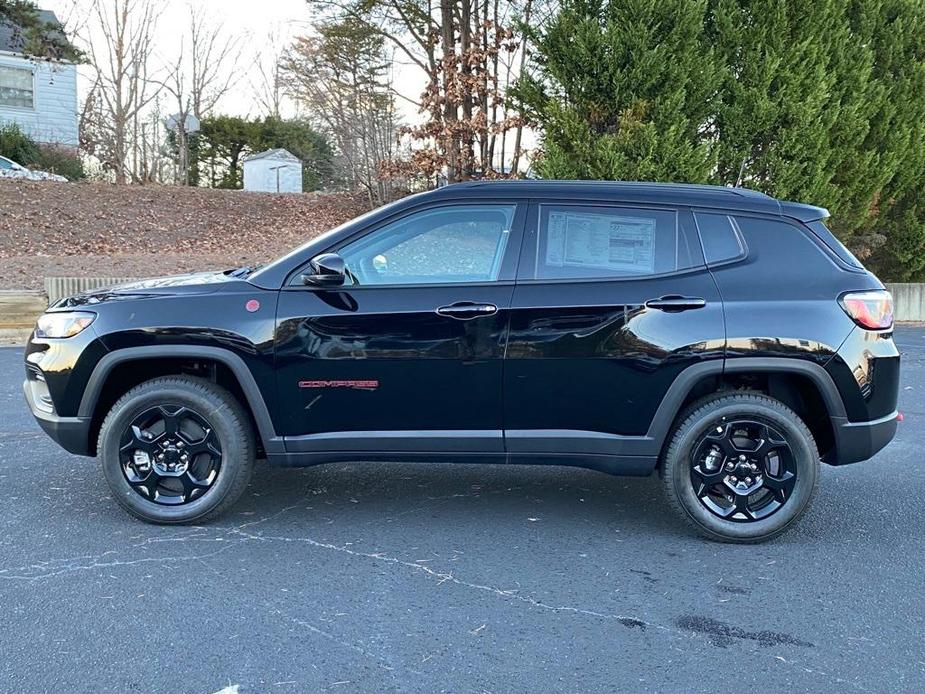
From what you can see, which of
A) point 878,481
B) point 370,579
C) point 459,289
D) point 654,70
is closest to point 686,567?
point 370,579

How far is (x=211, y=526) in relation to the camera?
4.26 m

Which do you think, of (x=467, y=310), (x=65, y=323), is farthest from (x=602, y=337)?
(x=65, y=323)

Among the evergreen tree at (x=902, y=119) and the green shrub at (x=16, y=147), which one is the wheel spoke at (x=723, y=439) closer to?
the evergreen tree at (x=902, y=119)

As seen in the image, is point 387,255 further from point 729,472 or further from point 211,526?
point 729,472

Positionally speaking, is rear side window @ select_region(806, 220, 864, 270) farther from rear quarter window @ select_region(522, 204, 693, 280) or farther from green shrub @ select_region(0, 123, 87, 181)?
green shrub @ select_region(0, 123, 87, 181)

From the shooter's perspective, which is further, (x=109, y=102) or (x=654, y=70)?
(x=109, y=102)

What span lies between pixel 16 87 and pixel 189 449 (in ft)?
96.1

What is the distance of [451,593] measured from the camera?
3.51 meters

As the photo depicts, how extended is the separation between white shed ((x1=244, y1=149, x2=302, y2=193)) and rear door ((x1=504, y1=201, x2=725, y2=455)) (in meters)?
24.4

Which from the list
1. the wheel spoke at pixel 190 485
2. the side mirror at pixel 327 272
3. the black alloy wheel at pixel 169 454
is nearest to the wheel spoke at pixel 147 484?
the black alloy wheel at pixel 169 454

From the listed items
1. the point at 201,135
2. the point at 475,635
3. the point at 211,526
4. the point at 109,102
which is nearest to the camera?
the point at 475,635

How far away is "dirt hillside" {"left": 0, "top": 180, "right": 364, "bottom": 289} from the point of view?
568 inches

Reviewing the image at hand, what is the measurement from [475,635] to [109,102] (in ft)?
86.9

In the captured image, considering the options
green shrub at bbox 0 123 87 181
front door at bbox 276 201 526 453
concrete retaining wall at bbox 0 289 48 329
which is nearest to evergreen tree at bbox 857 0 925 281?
front door at bbox 276 201 526 453
